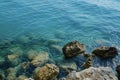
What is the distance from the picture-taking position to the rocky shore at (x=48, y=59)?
16328 millimetres

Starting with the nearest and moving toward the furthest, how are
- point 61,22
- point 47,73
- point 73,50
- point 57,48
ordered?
point 47,73
point 73,50
point 57,48
point 61,22

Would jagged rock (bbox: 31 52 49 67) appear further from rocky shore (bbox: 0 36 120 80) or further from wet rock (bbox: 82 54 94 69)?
wet rock (bbox: 82 54 94 69)

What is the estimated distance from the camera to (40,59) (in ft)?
59.9

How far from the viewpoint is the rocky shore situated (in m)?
16.3

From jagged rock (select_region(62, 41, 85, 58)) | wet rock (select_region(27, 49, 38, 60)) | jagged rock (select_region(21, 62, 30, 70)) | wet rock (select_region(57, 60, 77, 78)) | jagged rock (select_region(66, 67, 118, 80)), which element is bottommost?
wet rock (select_region(57, 60, 77, 78))

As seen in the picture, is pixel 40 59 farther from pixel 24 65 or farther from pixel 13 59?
pixel 13 59

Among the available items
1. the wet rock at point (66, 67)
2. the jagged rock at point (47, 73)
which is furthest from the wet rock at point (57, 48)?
the jagged rock at point (47, 73)

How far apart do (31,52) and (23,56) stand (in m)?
0.91

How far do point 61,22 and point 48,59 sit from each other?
877 cm

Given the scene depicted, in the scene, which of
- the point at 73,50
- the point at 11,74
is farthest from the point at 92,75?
the point at 11,74

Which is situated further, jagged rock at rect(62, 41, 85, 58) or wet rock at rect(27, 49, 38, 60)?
wet rock at rect(27, 49, 38, 60)

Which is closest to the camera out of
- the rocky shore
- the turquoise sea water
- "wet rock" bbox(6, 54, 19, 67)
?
the rocky shore

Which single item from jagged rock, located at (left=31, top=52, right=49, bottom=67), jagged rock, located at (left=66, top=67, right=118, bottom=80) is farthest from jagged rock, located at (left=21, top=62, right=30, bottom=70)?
jagged rock, located at (left=66, top=67, right=118, bottom=80)

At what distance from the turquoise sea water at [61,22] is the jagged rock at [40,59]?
70cm
